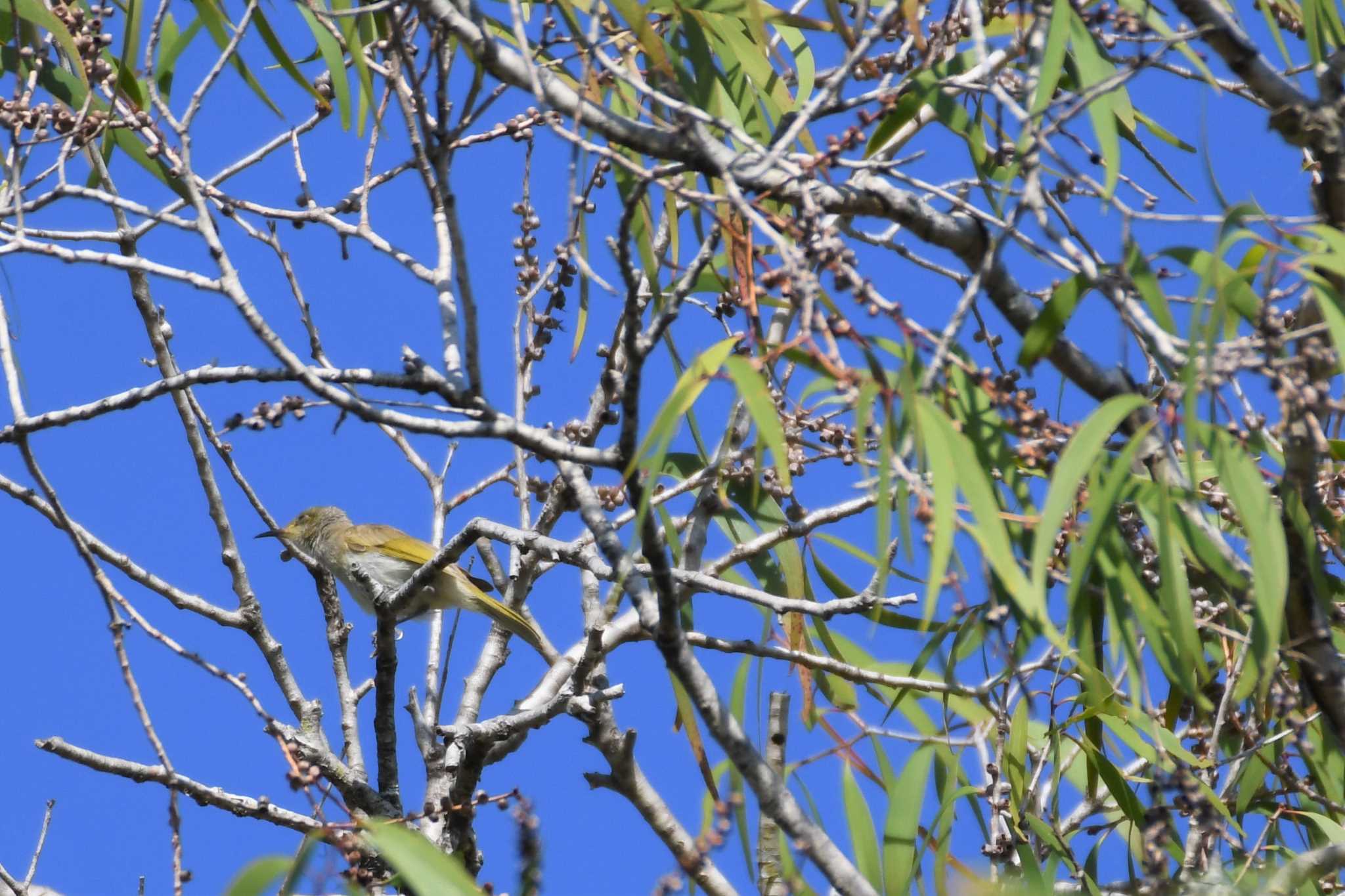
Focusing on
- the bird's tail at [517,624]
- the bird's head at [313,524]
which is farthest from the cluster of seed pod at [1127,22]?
the bird's head at [313,524]

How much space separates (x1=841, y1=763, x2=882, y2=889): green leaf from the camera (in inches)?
106

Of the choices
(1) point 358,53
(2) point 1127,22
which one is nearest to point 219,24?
(1) point 358,53

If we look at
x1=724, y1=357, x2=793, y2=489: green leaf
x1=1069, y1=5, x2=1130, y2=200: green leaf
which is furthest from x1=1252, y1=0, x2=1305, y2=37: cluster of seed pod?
x1=724, y1=357, x2=793, y2=489: green leaf

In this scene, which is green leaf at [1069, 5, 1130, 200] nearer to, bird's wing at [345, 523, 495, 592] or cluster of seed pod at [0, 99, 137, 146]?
cluster of seed pod at [0, 99, 137, 146]

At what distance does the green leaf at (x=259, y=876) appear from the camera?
1.62 meters

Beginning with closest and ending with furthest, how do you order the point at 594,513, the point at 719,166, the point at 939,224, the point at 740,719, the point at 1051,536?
the point at 1051,536 < the point at 719,166 < the point at 594,513 < the point at 939,224 < the point at 740,719

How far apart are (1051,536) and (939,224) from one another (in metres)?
0.88

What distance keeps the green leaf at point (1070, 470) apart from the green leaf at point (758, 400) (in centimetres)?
30

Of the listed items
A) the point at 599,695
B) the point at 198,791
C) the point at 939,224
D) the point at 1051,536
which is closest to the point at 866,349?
the point at 1051,536

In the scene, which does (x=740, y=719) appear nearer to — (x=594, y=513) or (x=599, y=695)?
(x=599, y=695)

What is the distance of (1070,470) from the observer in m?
1.54

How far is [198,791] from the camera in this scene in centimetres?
263

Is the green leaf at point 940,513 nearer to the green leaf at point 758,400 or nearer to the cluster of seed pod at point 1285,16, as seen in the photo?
the green leaf at point 758,400

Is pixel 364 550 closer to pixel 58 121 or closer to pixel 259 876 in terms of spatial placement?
pixel 58 121
